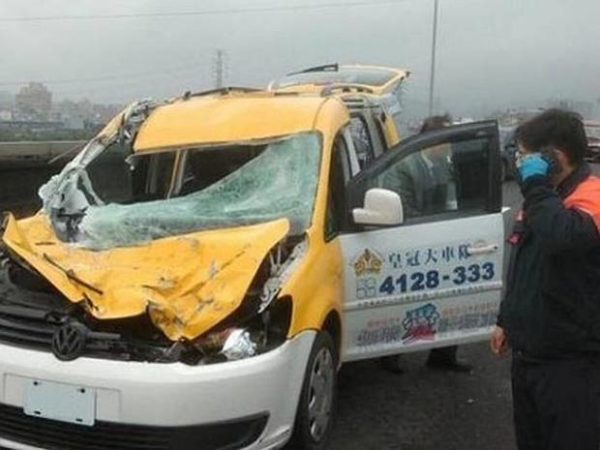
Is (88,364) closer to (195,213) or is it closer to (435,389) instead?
(195,213)

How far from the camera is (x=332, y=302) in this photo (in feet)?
13.3

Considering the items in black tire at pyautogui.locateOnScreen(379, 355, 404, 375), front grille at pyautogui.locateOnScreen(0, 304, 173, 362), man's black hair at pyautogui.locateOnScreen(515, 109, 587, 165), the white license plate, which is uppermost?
man's black hair at pyautogui.locateOnScreen(515, 109, 587, 165)

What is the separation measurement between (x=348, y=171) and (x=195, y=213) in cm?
103

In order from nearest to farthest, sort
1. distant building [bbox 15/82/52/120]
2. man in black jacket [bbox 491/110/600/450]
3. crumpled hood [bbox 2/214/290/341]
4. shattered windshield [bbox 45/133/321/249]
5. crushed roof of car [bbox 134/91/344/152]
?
man in black jacket [bbox 491/110/600/450]
crumpled hood [bbox 2/214/290/341]
shattered windshield [bbox 45/133/321/249]
crushed roof of car [bbox 134/91/344/152]
distant building [bbox 15/82/52/120]

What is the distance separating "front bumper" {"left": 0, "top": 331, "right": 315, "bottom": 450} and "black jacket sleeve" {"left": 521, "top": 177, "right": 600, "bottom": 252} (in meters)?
1.28

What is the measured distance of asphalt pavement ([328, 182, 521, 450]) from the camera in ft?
14.3

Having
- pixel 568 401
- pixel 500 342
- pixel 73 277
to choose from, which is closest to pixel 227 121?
pixel 73 277

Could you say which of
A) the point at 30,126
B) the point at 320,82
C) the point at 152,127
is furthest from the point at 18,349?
the point at 30,126

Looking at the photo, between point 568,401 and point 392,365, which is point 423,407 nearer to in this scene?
point 392,365

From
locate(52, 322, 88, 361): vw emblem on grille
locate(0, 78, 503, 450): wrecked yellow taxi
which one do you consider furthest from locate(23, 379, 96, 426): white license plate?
locate(52, 322, 88, 361): vw emblem on grille

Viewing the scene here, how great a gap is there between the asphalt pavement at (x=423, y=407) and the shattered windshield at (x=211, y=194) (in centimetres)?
128

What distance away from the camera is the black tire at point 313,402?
148 inches

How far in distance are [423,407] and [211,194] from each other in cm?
182

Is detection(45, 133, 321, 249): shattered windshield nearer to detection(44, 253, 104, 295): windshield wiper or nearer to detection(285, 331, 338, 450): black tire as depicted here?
detection(44, 253, 104, 295): windshield wiper
